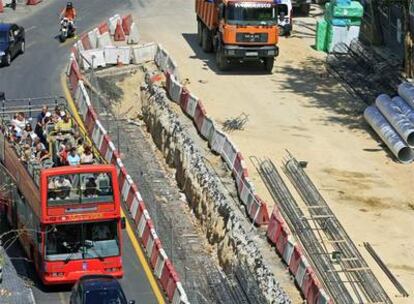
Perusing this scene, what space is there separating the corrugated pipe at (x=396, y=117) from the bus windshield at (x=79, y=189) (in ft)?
51.3

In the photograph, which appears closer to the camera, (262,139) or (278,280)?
(278,280)

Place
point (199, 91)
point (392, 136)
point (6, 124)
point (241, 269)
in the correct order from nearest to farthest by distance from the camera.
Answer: point (241, 269)
point (6, 124)
point (392, 136)
point (199, 91)

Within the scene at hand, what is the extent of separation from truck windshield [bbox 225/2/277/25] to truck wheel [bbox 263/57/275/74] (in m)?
1.98

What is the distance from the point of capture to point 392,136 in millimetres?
40188

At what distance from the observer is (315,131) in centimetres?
4228

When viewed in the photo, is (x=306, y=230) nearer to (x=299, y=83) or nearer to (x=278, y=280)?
(x=278, y=280)

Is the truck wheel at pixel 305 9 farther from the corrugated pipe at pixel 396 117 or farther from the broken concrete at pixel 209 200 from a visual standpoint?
the corrugated pipe at pixel 396 117

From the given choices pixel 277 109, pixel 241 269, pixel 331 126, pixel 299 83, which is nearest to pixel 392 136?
pixel 331 126

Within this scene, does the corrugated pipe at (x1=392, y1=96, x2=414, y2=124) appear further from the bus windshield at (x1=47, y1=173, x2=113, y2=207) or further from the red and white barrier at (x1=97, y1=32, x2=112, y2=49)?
the bus windshield at (x1=47, y1=173, x2=113, y2=207)

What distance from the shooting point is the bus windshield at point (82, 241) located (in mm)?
27656

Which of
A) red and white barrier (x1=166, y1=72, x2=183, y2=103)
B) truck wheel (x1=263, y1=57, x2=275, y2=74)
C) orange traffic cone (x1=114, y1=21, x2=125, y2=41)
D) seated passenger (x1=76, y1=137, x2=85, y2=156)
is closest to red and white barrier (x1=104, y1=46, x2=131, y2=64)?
red and white barrier (x1=166, y1=72, x2=183, y2=103)

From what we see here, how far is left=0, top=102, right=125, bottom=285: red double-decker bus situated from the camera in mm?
27125

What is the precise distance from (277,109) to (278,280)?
57.3 ft

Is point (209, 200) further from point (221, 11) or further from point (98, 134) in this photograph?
point (221, 11)
